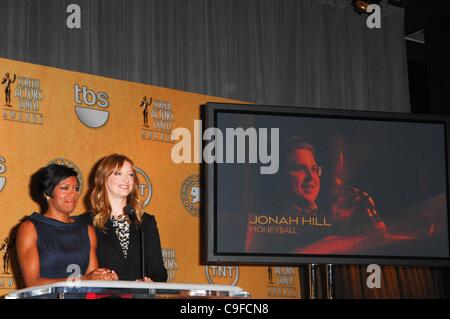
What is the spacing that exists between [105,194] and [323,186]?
1.26 metres

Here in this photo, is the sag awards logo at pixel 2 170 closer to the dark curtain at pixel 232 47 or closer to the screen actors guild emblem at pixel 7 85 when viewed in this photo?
the screen actors guild emblem at pixel 7 85

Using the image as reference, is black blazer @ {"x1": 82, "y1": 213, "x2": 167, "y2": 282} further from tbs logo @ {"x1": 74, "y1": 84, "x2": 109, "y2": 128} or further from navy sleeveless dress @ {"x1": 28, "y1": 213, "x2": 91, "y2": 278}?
tbs logo @ {"x1": 74, "y1": 84, "x2": 109, "y2": 128}

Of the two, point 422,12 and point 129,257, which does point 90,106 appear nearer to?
point 129,257

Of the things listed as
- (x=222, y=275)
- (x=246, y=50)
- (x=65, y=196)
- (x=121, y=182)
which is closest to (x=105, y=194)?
(x=121, y=182)

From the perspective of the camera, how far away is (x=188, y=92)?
192 inches

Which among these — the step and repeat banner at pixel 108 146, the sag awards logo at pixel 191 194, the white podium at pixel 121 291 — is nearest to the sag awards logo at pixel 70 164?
the step and repeat banner at pixel 108 146

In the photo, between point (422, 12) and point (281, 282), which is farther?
point (422, 12)

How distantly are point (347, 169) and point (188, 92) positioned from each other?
1139mm

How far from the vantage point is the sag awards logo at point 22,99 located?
4113 millimetres

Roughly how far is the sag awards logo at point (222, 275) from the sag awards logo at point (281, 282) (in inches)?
9.3

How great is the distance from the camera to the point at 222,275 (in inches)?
185

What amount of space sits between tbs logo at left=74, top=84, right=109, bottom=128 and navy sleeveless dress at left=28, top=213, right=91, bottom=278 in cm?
85

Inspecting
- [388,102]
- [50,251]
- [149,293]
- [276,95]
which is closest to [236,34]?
[276,95]
